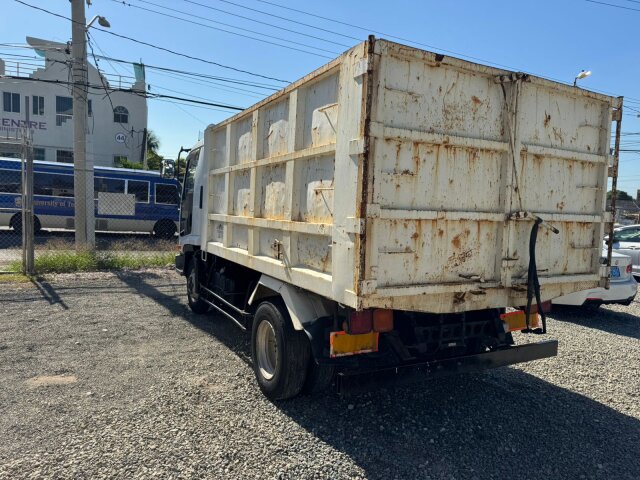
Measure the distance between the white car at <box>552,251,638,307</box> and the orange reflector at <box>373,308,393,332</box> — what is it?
515 cm

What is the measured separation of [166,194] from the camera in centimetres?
1981

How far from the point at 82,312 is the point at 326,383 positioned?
490cm

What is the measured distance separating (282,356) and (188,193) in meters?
4.38

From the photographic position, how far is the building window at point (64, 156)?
32.3 meters

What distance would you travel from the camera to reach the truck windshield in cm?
732

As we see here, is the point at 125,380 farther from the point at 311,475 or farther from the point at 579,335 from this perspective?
the point at 579,335

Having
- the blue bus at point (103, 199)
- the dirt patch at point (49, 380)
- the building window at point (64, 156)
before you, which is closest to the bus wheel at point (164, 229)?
the blue bus at point (103, 199)

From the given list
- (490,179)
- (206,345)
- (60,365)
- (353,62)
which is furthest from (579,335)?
(60,365)

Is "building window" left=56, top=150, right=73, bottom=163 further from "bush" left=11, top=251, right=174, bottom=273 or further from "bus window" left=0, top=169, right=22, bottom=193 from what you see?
"bush" left=11, top=251, right=174, bottom=273

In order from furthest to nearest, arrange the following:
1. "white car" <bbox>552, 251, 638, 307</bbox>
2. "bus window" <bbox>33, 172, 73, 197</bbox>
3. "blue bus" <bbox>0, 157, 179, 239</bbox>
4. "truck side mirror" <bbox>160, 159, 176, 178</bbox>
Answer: "bus window" <bbox>33, 172, 73, 197</bbox>, "blue bus" <bbox>0, 157, 179, 239</bbox>, "truck side mirror" <bbox>160, 159, 176, 178</bbox>, "white car" <bbox>552, 251, 638, 307</bbox>

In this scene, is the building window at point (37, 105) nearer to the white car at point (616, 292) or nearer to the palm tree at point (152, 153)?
the palm tree at point (152, 153)

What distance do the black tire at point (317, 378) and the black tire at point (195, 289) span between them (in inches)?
135

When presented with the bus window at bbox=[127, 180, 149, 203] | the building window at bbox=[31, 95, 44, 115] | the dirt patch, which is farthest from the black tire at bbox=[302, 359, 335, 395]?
the building window at bbox=[31, 95, 44, 115]

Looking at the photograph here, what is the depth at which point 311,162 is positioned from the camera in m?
3.81
